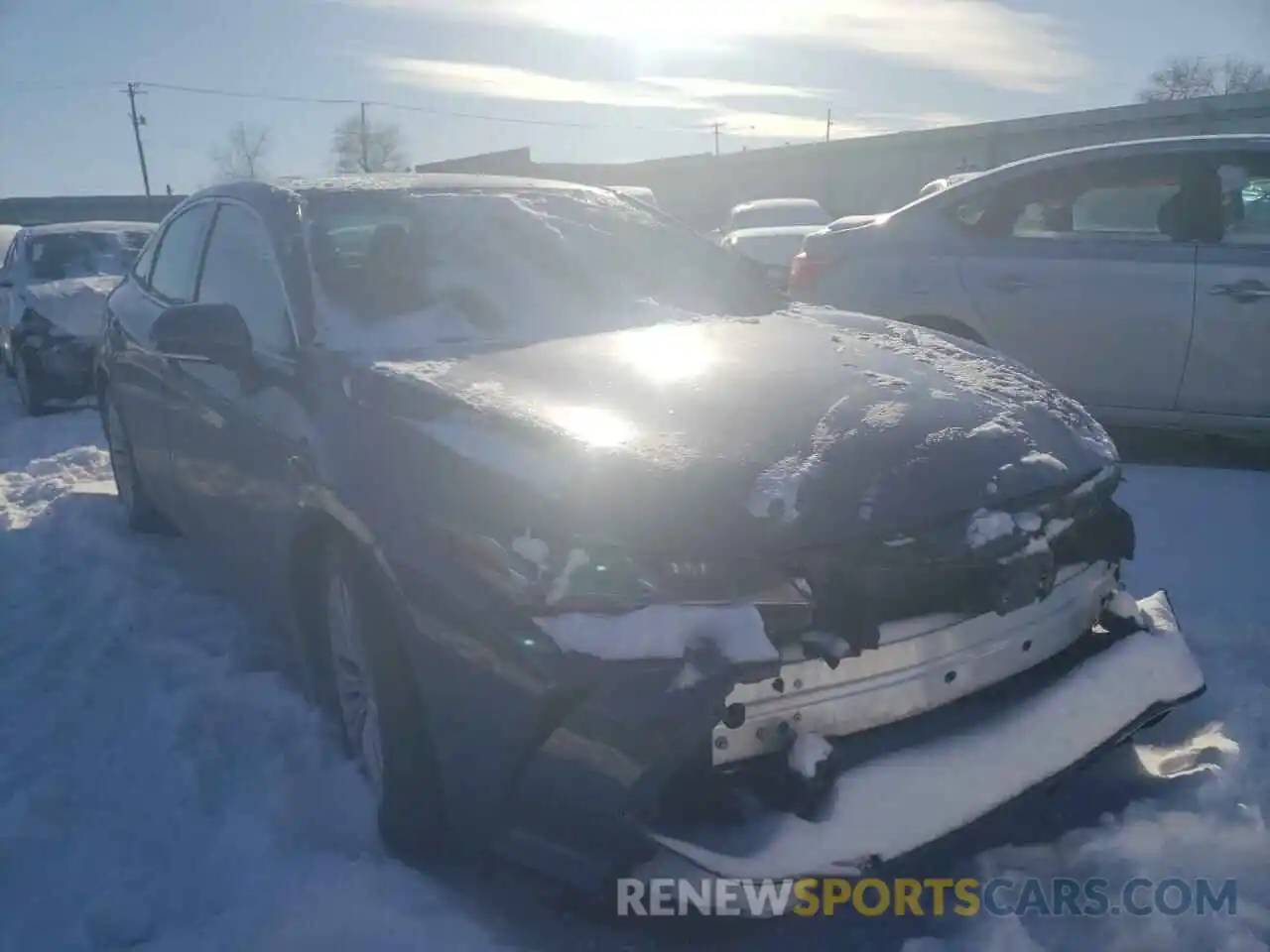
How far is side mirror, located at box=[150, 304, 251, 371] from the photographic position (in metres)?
3.03

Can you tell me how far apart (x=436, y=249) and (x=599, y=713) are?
196 centimetres

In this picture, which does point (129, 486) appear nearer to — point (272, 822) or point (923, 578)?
point (272, 822)

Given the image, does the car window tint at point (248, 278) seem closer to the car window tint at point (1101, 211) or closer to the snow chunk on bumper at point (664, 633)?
Answer: the snow chunk on bumper at point (664, 633)

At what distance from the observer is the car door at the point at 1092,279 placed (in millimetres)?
4973

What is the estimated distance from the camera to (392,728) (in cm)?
230

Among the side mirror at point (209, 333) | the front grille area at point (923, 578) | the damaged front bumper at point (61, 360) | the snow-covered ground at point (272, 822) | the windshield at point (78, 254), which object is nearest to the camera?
the front grille area at point (923, 578)

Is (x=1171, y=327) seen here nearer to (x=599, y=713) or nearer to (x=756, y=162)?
(x=599, y=713)

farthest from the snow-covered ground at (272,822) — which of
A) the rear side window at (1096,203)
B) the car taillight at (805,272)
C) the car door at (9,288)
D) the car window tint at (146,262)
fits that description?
the car door at (9,288)

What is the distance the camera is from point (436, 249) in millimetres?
3342

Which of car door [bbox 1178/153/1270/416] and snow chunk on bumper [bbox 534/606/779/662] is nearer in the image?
snow chunk on bumper [bbox 534/606/779/662]

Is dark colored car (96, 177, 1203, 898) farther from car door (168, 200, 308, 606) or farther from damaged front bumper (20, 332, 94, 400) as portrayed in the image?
damaged front bumper (20, 332, 94, 400)

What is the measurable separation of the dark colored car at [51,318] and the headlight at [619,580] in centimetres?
694

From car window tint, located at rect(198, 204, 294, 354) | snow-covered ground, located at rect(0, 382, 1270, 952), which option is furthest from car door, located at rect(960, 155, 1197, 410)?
car window tint, located at rect(198, 204, 294, 354)

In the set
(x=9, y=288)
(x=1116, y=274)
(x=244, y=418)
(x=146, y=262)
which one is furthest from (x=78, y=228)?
(x=1116, y=274)
